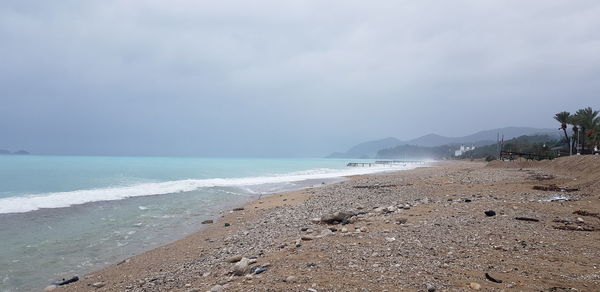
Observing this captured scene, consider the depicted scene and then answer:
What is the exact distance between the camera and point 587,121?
1935 inches

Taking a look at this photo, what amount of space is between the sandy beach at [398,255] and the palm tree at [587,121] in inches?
1852

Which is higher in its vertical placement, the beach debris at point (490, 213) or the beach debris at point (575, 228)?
the beach debris at point (490, 213)

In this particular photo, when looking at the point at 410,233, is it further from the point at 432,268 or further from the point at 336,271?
the point at 336,271

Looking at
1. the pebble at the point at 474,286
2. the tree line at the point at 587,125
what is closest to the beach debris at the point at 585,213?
the pebble at the point at 474,286

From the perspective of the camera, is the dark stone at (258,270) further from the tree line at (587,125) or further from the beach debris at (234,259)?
the tree line at (587,125)

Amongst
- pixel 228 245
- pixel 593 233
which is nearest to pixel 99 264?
pixel 228 245

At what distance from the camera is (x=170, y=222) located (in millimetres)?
15547

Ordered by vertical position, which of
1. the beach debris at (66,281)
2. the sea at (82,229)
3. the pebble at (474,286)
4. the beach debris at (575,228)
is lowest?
the beach debris at (66,281)

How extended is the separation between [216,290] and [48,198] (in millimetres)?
22718

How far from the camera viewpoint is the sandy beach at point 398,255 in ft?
17.1

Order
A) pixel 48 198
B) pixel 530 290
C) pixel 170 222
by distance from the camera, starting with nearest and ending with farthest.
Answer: pixel 530 290 < pixel 170 222 < pixel 48 198

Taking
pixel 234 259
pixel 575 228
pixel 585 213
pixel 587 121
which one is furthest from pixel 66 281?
pixel 587 121

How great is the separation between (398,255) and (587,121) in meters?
56.5

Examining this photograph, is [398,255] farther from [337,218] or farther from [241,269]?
[337,218]
